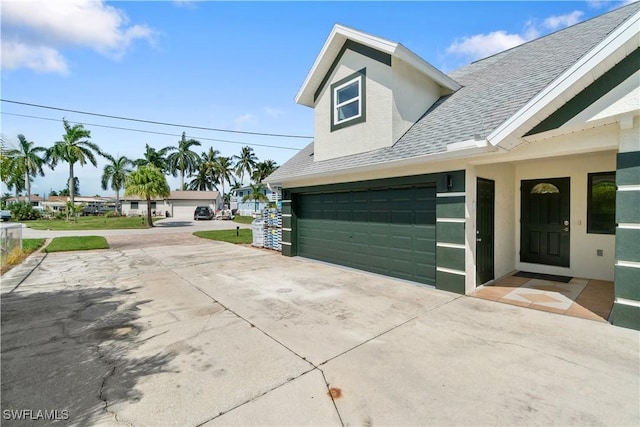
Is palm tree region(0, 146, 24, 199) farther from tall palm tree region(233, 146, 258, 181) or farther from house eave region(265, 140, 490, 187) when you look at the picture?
tall palm tree region(233, 146, 258, 181)

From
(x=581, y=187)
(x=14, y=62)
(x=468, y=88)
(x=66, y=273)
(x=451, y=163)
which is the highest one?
(x=14, y=62)

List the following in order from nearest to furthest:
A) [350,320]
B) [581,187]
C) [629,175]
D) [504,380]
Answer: [504,380] < [629,175] < [350,320] < [581,187]

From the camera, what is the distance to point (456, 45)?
10656mm

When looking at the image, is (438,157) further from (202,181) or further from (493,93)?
(202,181)

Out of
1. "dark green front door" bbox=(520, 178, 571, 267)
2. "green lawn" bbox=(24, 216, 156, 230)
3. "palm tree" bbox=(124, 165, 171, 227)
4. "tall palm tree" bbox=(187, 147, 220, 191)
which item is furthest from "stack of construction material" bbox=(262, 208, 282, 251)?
"tall palm tree" bbox=(187, 147, 220, 191)

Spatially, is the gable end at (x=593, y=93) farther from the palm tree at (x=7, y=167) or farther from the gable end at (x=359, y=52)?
the palm tree at (x=7, y=167)

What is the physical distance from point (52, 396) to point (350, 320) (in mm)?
3643

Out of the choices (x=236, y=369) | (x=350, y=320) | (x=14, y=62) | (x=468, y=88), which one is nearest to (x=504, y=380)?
(x=350, y=320)

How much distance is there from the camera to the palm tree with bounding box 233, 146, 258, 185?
5350 centimetres

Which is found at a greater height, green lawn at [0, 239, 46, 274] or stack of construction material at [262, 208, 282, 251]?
stack of construction material at [262, 208, 282, 251]

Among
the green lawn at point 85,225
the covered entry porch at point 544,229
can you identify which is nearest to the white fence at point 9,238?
the green lawn at point 85,225

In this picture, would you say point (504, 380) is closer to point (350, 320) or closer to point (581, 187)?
point (350, 320)

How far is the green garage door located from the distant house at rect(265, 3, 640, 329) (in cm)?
3

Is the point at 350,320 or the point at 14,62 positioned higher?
the point at 14,62
